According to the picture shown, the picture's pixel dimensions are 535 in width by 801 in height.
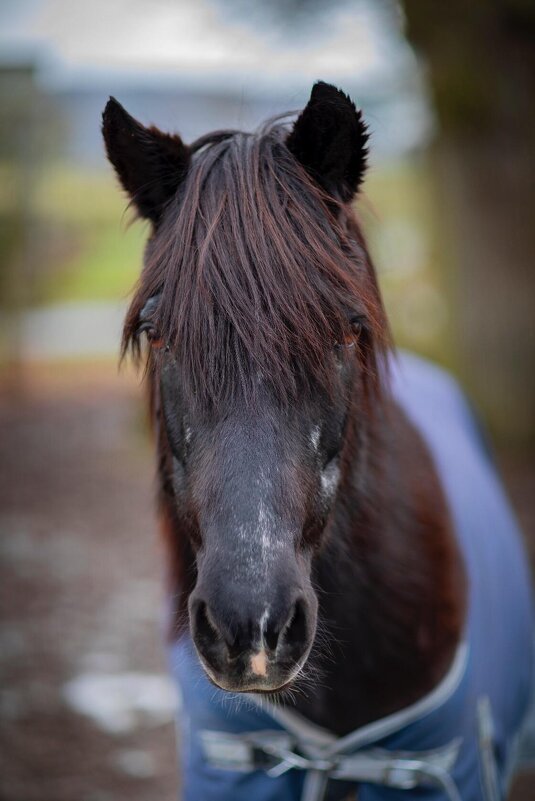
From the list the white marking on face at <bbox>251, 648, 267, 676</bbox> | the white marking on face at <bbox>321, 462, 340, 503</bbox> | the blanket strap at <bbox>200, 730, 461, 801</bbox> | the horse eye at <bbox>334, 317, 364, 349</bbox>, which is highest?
the horse eye at <bbox>334, 317, 364, 349</bbox>

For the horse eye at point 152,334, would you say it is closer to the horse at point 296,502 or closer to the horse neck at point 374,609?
the horse at point 296,502

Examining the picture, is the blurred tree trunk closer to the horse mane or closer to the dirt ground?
the dirt ground

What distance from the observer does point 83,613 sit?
16.3ft

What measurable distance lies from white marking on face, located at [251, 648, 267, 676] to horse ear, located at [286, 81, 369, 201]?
111cm

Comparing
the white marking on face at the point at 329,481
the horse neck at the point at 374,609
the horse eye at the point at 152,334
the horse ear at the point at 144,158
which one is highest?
the horse ear at the point at 144,158

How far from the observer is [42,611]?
497 centimetres

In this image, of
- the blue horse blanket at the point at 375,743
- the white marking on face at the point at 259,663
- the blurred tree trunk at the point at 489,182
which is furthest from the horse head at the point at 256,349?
the blurred tree trunk at the point at 489,182

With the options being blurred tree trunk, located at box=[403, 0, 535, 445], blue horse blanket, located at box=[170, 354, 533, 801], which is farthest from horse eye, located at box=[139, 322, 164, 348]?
blurred tree trunk, located at box=[403, 0, 535, 445]

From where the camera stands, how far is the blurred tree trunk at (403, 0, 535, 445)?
20.9 ft

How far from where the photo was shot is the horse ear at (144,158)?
1832mm

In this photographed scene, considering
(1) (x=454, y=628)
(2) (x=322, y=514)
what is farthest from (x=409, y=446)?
(2) (x=322, y=514)

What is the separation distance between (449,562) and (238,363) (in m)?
1.02

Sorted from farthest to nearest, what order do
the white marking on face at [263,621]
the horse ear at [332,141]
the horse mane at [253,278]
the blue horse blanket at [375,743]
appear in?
the blue horse blanket at [375,743]
the horse ear at [332,141]
the horse mane at [253,278]
the white marking on face at [263,621]

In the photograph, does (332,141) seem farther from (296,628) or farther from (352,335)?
(296,628)
